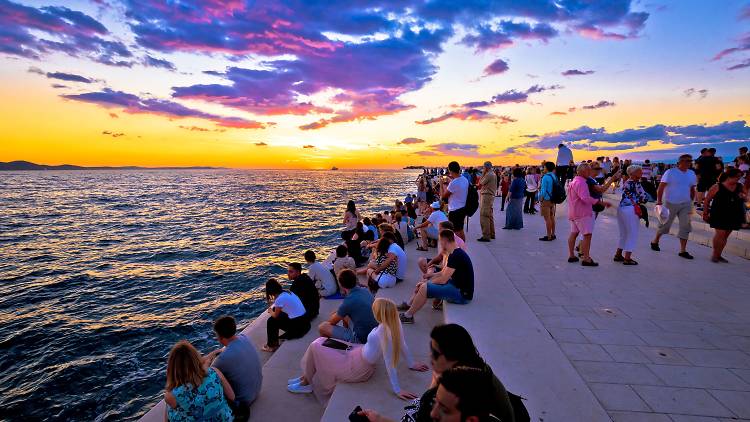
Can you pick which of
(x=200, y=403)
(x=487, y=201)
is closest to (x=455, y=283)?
(x=200, y=403)

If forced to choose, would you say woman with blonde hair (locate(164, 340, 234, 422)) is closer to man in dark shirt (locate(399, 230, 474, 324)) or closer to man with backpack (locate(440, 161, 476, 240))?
man in dark shirt (locate(399, 230, 474, 324))

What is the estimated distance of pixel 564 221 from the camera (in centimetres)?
1452

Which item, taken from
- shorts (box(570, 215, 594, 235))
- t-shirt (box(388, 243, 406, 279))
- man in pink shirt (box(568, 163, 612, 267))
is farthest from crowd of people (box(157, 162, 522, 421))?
shorts (box(570, 215, 594, 235))

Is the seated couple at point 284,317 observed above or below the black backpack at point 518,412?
below

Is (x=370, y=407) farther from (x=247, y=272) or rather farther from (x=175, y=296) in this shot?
(x=247, y=272)

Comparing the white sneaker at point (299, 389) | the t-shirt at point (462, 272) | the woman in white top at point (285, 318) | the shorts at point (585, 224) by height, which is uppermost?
the shorts at point (585, 224)

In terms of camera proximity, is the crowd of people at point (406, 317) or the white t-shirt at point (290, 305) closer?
the crowd of people at point (406, 317)

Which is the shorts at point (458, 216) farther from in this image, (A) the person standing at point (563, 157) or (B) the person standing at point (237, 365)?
(A) the person standing at point (563, 157)

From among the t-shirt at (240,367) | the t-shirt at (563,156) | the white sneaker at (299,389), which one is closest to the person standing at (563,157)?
the t-shirt at (563,156)

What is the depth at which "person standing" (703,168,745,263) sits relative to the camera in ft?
23.9

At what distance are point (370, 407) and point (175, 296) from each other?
38.4 ft

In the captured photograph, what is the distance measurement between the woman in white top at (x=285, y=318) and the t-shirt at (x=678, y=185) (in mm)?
8740

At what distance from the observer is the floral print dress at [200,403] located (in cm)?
349

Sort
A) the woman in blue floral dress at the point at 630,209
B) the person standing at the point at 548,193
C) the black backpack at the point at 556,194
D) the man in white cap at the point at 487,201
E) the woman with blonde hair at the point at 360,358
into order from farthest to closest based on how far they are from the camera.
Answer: the man in white cap at the point at 487,201
the person standing at the point at 548,193
the black backpack at the point at 556,194
the woman in blue floral dress at the point at 630,209
the woman with blonde hair at the point at 360,358
